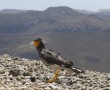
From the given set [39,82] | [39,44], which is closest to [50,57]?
[39,44]

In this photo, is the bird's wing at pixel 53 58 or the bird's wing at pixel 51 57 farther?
the bird's wing at pixel 51 57

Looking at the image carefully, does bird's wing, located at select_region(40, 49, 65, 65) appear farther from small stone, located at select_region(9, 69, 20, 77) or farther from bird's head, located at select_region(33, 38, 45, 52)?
small stone, located at select_region(9, 69, 20, 77)

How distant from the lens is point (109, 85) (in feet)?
65.2

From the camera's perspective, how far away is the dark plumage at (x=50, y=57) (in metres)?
19.1

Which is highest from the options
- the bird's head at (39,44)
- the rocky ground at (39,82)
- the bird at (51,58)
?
the bird's head at (39,44)

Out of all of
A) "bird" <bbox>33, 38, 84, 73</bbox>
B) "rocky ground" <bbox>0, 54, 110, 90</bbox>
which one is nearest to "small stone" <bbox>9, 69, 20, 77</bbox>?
"rocky ground" <bbox>0, 54, 110, 90</bbox>

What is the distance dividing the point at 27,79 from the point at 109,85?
16.2 feet

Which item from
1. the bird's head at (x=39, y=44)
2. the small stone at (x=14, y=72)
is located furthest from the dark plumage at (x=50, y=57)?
A: the small stone at (x=14, y=72)

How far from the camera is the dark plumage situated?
19.1 metres

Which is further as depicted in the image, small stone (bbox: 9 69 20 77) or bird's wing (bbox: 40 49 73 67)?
small stone (bbox: 9 69 20 77)

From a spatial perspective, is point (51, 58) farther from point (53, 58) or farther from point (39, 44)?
point (39, 44)

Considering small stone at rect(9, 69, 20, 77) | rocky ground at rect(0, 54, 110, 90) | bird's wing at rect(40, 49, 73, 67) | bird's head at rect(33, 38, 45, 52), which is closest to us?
rocky ground at rect(0, 54, 110, 90)

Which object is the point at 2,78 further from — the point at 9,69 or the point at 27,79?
the point at 9,69

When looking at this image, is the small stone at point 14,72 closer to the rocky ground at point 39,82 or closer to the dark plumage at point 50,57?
the rocky ground at point 39,82
